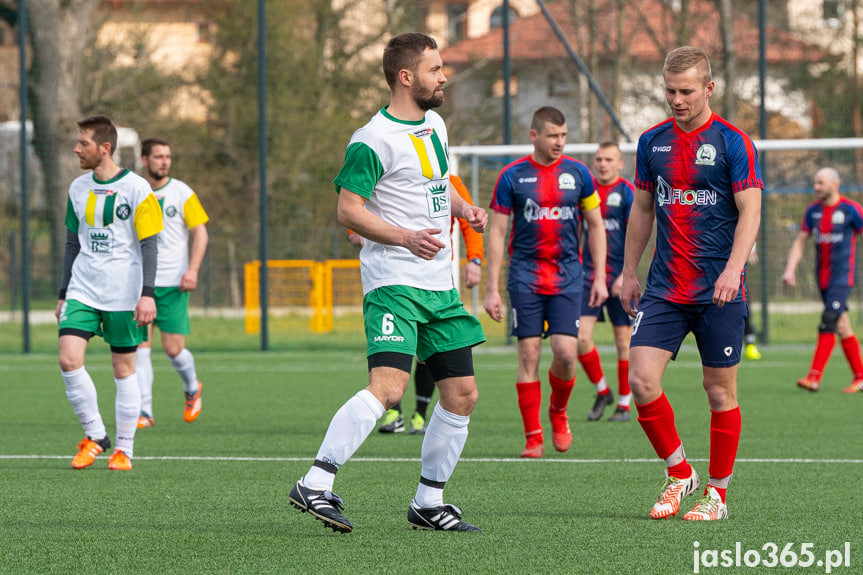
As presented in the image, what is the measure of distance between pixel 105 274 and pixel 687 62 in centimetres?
364

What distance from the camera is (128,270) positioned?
7219 millimetres

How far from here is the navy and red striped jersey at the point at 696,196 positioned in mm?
5273

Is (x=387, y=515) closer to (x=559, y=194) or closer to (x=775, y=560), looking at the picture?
(x=775, y=560)

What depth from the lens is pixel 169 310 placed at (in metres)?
9.70

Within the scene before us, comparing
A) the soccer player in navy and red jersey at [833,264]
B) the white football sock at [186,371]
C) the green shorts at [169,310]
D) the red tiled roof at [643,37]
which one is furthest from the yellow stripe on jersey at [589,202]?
the red tiled roof at [643,37]

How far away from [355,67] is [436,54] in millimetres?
21538

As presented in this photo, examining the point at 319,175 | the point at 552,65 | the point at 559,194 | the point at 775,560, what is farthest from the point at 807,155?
the point at 775,560

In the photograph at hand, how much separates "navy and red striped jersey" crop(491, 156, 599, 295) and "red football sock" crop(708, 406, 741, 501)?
2485mm

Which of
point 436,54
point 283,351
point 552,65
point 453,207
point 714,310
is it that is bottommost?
point 283,351

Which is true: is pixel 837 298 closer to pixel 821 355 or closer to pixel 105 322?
pixel 821 355

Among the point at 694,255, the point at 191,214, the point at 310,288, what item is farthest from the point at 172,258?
the point at 310,288

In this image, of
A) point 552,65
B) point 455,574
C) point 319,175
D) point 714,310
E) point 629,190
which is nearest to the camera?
point 455,574

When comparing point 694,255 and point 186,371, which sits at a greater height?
point 694,255

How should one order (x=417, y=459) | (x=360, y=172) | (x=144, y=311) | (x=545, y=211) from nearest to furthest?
1. (x=360, y=172)
2. (x=144, y=311)
3. (x=417, y=459)
4. (x=545, y=211)
